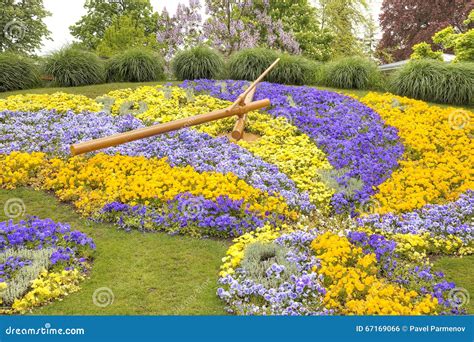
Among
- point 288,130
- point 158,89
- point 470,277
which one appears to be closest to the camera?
point 470,277

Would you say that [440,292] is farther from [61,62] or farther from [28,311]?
[61,62]

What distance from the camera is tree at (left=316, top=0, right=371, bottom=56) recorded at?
3361 cm

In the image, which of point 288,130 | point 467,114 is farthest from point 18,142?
point 467,114

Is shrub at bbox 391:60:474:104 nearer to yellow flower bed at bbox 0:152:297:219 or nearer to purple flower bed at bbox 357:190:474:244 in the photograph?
purple flower bed at bbox 357:190:474:244

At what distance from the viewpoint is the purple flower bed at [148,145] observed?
8.60 m

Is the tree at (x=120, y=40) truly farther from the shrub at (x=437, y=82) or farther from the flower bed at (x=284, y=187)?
the shrub at (x=437, y=82)

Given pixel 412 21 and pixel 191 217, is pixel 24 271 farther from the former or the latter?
pixel 412 21

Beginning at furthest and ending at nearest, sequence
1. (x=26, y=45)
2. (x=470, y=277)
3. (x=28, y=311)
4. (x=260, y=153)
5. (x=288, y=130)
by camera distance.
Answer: (x=26, y=45) < (x=288, y=130) < (x=260, y=153) < (x=470, y=277) < (x=28, y=311)

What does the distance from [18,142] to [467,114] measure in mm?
9742

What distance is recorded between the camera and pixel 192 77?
53.3ft

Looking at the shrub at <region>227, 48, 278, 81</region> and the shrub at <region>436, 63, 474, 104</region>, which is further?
the shrub at <region>227, 48, 278, 81</region>
